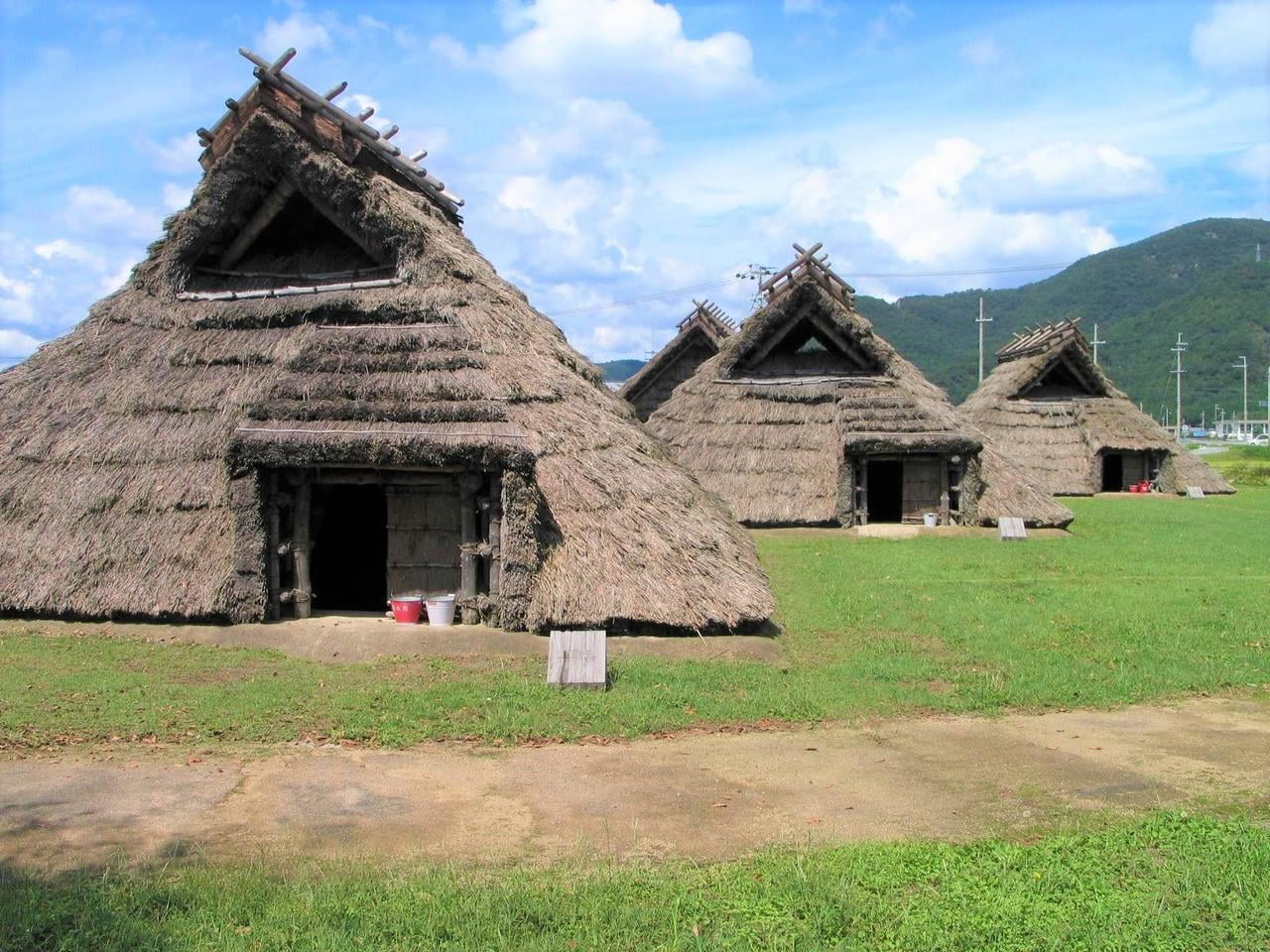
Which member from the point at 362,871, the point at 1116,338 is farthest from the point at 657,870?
Result: the point at 1116,338

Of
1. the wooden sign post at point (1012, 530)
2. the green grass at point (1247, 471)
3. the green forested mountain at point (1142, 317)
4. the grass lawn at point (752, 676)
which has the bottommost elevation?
the grass lawn at point (752, 676)

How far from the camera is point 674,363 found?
40406 millimetres

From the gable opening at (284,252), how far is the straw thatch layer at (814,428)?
12.3 meters

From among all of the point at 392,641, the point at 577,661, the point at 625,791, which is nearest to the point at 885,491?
the point at 392,641

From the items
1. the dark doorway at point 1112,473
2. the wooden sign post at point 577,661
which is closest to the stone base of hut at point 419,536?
the wooden sign post at point 577,661

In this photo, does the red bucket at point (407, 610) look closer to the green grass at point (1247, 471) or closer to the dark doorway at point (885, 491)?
the dark doorway at point (885, 491)

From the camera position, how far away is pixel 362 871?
6.24m

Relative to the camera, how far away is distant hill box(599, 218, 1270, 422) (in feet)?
345

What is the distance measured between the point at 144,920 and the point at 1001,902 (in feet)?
14.7

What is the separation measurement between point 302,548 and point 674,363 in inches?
1103

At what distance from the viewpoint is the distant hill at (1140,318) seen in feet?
345

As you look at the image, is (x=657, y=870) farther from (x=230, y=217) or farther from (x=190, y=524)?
(x=230, y=217)

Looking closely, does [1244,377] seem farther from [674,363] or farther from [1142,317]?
[674,363]

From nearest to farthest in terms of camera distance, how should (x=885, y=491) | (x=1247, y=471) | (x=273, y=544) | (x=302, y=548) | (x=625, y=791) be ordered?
(x=625, y=791)
(x=273, y=544)
(x=302, y=548)
(x=885, y=491)
(x=1247, y=471)
